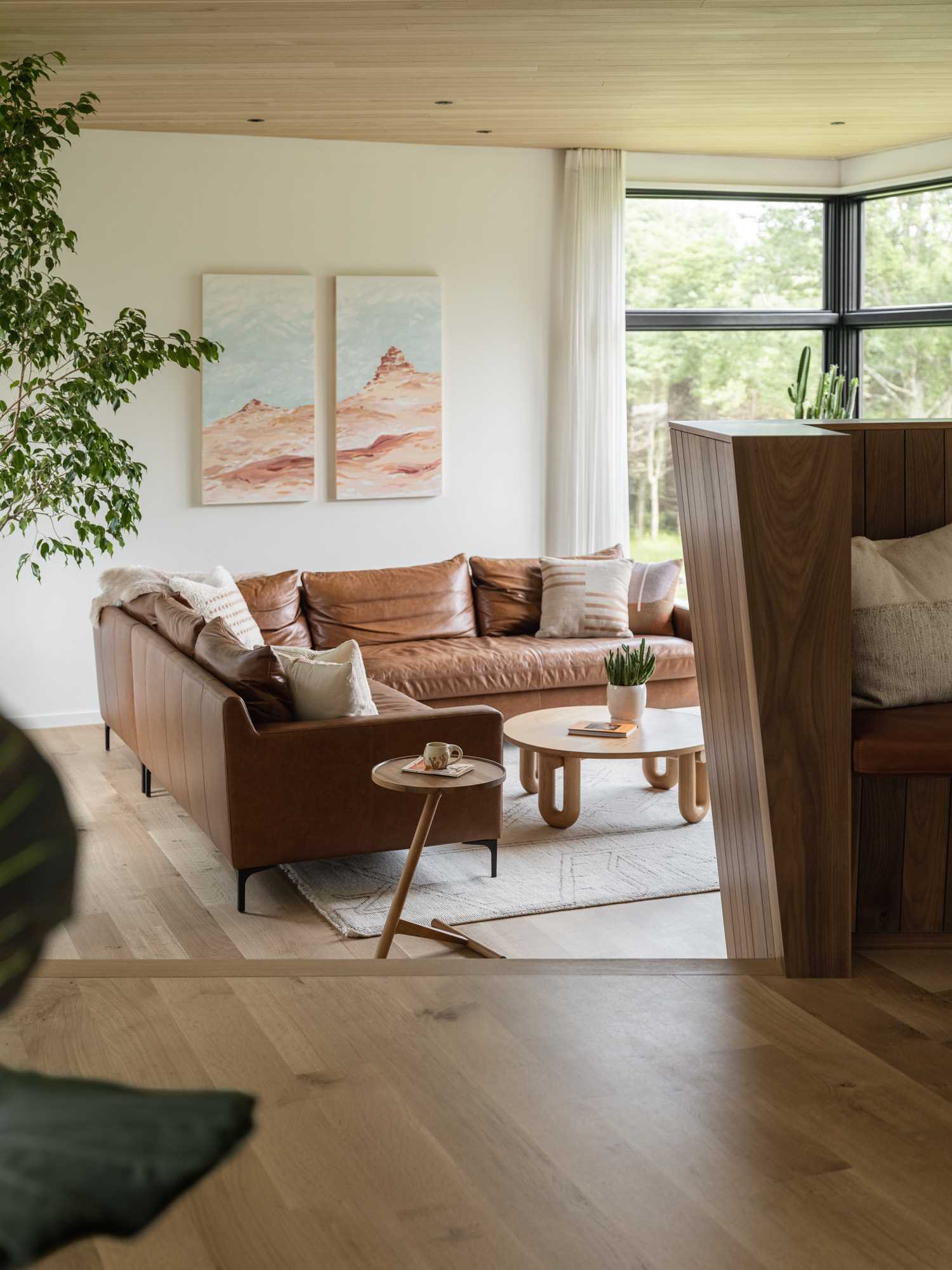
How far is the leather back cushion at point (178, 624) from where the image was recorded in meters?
5.10

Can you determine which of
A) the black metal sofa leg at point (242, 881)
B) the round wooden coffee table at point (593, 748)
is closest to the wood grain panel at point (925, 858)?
the round wooden coffee table at point (593, 748)

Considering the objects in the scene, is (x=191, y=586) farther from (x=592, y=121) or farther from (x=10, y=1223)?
(x=10, y=1223)

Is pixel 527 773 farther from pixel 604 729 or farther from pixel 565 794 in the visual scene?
pixel 604 729

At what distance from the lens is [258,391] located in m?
7.22

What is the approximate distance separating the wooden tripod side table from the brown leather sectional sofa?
44 centimetres

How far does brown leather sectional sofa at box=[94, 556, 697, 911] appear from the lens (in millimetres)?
4445

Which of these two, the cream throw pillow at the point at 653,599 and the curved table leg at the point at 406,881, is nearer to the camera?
the curved table leg at the point at 406,881

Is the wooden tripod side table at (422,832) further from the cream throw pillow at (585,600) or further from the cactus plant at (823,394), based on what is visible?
the cactus plant at (823,394)

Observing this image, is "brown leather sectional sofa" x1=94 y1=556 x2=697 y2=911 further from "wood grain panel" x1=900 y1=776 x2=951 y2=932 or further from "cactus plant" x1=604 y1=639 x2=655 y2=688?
"wood grain panel" x1=900 y1=776 x2=951 y2=932

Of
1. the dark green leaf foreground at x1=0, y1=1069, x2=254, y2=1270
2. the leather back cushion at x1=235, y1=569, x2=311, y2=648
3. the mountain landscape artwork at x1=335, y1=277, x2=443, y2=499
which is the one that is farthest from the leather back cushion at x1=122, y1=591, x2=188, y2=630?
the dark green leaf foreground at x1=0, y1=1069, x2=254, y2=1270

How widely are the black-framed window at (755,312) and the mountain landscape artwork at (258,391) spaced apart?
2081mm

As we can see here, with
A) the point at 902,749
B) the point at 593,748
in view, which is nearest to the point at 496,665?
the point at 593,748

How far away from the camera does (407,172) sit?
24.2 ft

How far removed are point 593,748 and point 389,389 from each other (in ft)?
10.7
